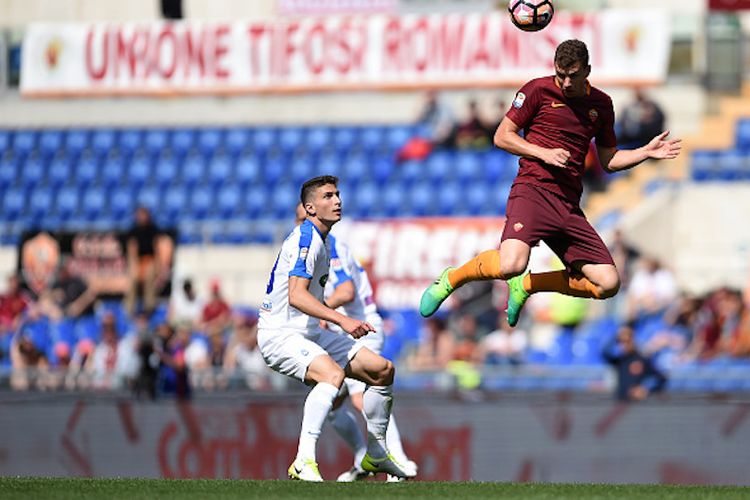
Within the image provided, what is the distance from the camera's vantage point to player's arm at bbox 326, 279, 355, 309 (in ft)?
30.3

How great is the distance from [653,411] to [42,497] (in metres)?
4.62

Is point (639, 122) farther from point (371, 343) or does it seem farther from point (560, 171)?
point (560, 171)

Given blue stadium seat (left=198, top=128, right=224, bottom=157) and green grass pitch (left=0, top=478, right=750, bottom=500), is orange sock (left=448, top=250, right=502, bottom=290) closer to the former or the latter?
green grass pitch (left=0, top=478, right=750, bottom=500)

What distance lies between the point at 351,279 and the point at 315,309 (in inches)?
57.9

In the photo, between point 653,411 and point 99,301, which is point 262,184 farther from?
point 653,411

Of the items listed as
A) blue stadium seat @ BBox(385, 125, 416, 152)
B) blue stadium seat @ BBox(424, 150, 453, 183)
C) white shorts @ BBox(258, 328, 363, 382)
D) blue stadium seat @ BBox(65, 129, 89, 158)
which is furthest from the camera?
blue stadium seat @ BBox(65, 129, 89, 158)

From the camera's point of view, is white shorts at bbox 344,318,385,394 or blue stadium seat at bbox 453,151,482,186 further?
blue stadium seat at bbox 453,151,482,186

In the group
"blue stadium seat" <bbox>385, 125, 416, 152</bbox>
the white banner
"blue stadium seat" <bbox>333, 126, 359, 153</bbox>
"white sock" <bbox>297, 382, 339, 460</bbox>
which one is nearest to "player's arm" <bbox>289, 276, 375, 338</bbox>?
"white sock" <bbox>297, 382, 339, 460</bbox>

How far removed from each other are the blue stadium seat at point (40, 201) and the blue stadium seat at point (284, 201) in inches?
120

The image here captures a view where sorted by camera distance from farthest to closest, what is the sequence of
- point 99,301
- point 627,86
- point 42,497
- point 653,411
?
1. point 627,86
2. point 99,301
3. point 653,411
4. point 42,497

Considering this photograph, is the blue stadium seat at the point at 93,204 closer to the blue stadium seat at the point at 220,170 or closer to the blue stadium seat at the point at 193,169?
the blue stadium seat at the point at 193,169

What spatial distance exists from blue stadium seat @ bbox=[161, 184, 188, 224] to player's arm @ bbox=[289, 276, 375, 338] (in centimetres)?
1169

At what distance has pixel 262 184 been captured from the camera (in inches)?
774

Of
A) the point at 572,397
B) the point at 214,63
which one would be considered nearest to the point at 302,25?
the point at 214,63
